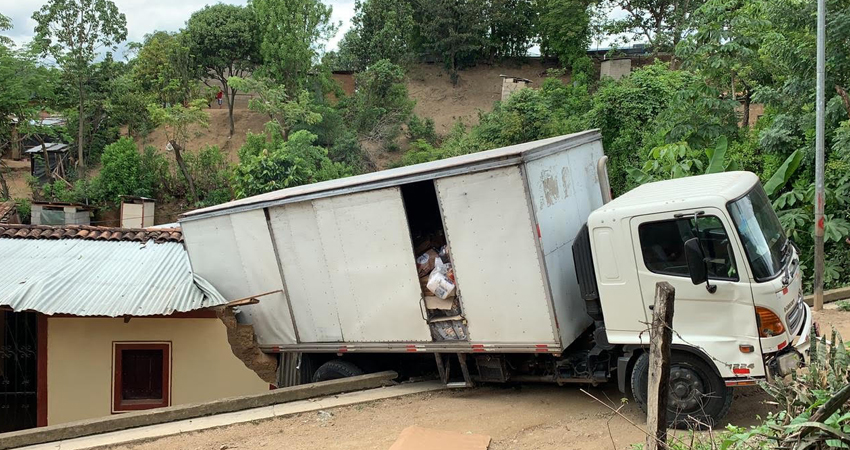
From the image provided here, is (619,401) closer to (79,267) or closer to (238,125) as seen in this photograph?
(79,267)

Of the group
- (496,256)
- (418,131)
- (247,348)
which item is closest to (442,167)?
(496,256)

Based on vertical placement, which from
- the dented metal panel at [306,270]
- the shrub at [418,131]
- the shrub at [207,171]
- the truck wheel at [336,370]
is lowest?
the truck wheel at [336,370]

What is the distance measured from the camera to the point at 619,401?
7152mm

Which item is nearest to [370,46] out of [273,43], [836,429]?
[273,43]

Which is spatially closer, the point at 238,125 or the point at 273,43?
the point at 273,43

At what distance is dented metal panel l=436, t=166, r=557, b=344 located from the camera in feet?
21.5

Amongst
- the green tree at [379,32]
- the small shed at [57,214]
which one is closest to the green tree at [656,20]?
the green tree at [379,32]

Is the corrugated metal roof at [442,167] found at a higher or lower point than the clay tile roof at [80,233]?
lower

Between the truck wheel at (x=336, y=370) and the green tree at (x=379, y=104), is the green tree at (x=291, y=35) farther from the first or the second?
the truck wheel at (x=336, y=370)

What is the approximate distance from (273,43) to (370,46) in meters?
7.79

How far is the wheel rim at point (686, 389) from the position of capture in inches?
234

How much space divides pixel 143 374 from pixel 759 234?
8.68 metres

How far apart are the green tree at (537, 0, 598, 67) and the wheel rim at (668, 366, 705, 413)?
111 ft

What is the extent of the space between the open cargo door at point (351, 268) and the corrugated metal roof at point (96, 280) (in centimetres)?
126
